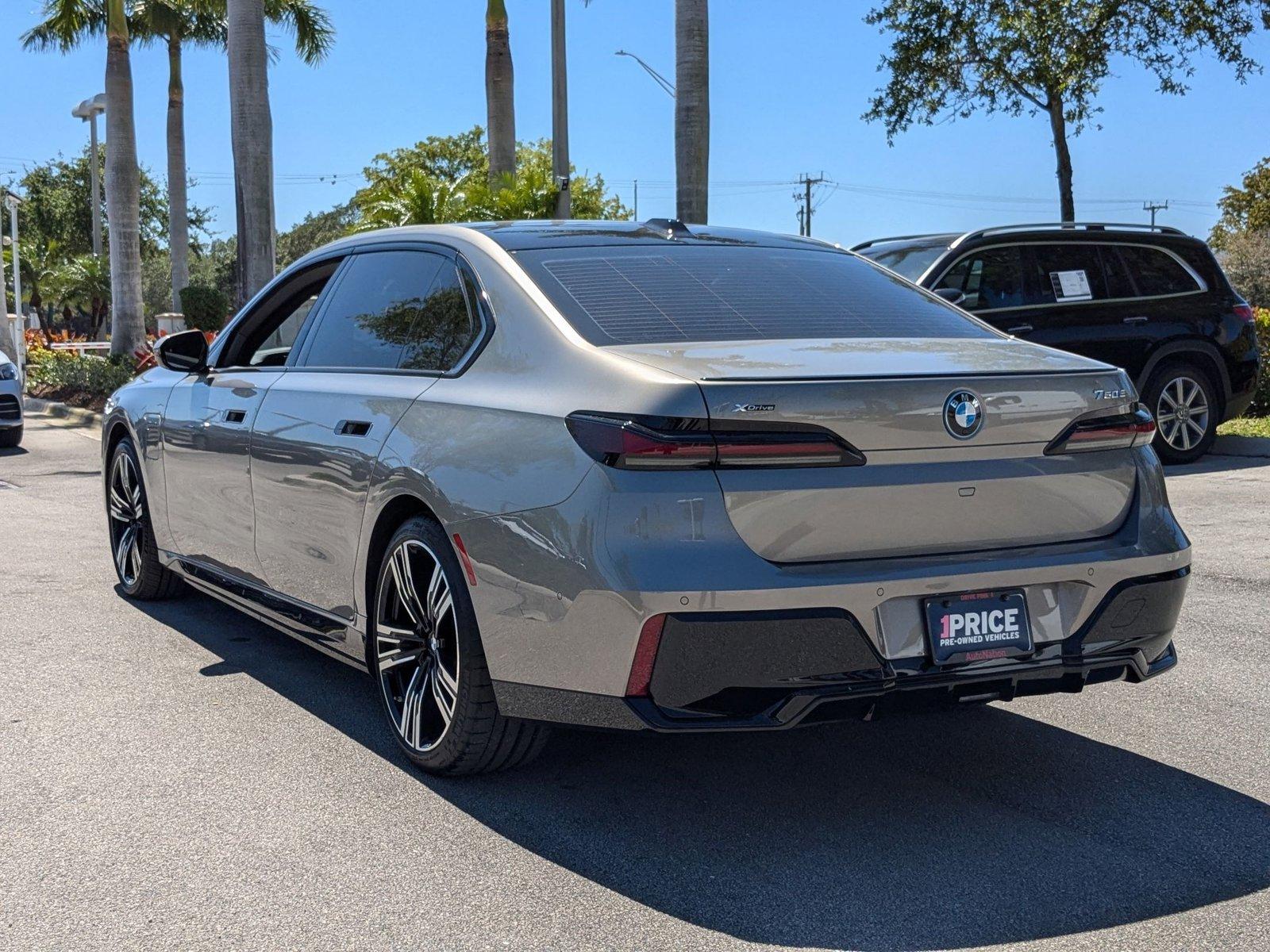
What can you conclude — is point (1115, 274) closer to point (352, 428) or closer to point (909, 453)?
point (352, 428)

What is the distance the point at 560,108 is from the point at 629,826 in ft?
47.5

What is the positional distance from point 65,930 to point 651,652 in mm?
1477

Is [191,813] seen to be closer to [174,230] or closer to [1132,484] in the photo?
[1132,484]

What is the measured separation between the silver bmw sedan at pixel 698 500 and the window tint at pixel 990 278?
6854 millimetres

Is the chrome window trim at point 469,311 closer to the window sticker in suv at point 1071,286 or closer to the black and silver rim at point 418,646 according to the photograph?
the black and silver rim at point 418,646

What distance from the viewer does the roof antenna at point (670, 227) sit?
5.09 metres

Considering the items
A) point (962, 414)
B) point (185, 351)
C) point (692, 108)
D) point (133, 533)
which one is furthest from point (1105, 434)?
point (692, 108)

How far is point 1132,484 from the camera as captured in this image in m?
4.10

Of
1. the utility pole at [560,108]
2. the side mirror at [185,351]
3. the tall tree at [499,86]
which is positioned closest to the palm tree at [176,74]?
the tall tree at [499,86]

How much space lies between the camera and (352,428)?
4738mm

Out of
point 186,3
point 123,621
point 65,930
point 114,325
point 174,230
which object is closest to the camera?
point 65,930

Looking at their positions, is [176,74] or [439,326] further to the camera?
[176,74]

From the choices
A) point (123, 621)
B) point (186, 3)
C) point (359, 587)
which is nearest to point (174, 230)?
point (186, 3)

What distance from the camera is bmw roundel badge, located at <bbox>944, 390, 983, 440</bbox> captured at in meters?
3.79
